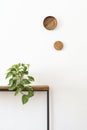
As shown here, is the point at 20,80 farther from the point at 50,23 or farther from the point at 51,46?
the point at 50,23

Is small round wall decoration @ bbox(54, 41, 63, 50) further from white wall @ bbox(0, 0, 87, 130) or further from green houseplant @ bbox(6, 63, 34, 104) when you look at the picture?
green houseplant @ bbox(6, 63, 34, 104)

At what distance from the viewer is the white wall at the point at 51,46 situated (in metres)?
2.10

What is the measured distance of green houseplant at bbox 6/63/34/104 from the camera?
183 centimetres

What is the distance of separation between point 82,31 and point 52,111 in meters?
0.89

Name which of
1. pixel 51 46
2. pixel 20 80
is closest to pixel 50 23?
pixel 51 46

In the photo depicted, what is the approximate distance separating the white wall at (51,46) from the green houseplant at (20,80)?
0.18 metres

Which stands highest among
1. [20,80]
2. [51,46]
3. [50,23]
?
[50,23]

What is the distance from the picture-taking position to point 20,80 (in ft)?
6.19

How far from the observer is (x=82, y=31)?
2.12m

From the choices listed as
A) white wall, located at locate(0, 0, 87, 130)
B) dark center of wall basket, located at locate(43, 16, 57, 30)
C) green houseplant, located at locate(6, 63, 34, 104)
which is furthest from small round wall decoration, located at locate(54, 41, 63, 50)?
green houseplant, located at locate(6, 63, 34, 104)

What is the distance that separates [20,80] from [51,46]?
50 cm

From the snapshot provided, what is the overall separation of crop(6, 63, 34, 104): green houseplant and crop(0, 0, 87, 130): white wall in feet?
0.59

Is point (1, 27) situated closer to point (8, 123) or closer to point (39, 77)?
point (39, 77)

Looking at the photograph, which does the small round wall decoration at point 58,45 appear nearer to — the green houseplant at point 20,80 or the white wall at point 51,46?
the white wall at point 51,46
